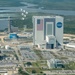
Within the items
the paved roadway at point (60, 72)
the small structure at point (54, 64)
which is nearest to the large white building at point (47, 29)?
the small structure at point (54, 64)

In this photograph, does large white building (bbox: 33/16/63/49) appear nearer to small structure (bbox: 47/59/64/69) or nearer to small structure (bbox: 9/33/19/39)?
small structure (bbox: 9/33/19/39)

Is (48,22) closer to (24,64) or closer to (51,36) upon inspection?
(51,36)

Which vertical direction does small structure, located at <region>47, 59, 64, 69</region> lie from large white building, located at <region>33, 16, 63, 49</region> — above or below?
below

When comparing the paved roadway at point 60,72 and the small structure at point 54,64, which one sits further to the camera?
the small structure at point 54,64

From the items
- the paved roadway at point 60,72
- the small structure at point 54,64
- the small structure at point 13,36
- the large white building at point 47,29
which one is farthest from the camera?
the small structure at point 13,36

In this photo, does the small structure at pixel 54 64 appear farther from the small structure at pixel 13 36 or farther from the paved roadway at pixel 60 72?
the small structure at pixel 13 36

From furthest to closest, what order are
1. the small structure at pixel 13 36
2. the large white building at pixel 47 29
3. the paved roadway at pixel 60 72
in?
1. the small structure at pixel 13 36
2. the large white building at pixel 47 29
3. the paved roadway at pixel 60 72

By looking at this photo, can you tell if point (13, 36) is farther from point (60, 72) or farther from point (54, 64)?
point (60, 72)

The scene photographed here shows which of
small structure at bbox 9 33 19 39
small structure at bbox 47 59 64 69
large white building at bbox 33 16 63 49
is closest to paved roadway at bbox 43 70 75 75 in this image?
small structure at bbox 47 59 64 69

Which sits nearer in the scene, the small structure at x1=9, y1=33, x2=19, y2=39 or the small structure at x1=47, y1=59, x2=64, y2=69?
the small structure at x1=47, y1=59, x2=64, y2=69

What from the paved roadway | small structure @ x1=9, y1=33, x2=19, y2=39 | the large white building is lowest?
small structure @ x1=9, y1=33, x2=19, y2=39

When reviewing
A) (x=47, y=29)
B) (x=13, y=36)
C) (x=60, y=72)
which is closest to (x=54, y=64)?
(x=60, y=72)
